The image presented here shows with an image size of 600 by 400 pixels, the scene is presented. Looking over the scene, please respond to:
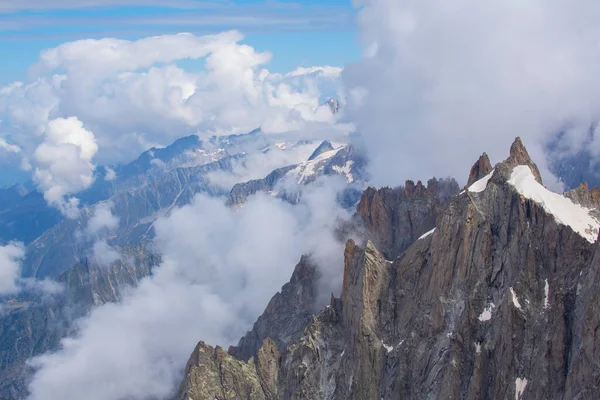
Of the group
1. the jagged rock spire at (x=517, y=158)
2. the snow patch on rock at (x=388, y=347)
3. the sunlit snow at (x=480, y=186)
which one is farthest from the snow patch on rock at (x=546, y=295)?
the snow patch on rock at (x=388, y=347)

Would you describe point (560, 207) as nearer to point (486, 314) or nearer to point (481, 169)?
point (486, 314)

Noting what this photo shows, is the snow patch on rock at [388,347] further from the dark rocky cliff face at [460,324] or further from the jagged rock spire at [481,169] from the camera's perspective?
the jagged rock spire at [481,169]

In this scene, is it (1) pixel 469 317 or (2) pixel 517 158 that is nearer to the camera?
(1) pixel 469 317

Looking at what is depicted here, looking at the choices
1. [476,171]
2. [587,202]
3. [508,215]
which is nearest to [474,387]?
[508,215]

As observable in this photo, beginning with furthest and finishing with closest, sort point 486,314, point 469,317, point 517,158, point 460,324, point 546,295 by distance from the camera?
1. point 517,158
2. point 460,324
3. point 469,317
4. point 486,314
5. point 546,295

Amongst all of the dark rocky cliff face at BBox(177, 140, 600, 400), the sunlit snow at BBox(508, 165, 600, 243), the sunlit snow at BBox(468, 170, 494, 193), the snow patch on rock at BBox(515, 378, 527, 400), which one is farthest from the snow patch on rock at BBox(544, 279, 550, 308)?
the sunlit snow at BBox(468, 170, 494, 193)

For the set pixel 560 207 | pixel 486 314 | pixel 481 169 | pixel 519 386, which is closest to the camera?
pixel 519 386

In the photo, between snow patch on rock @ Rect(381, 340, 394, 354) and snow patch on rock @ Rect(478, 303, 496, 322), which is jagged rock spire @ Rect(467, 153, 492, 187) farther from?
snow patch on rock @ Rect(381, 340, 394, 354)

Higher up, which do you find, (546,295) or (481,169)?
(481,169)

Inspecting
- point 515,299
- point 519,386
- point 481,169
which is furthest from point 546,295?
point 481,169
